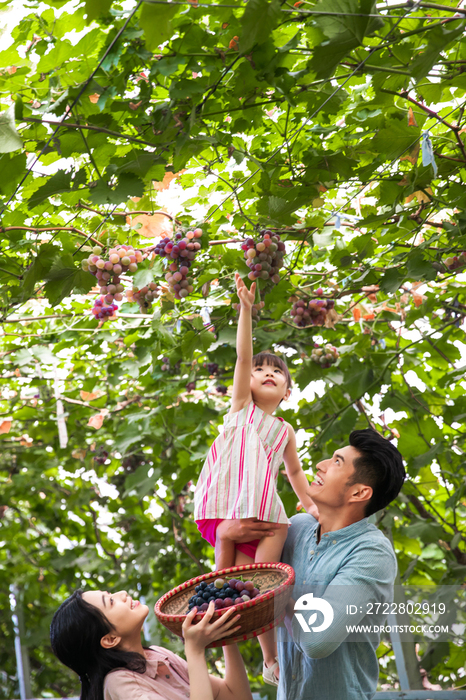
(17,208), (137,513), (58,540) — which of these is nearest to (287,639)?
(17,208)

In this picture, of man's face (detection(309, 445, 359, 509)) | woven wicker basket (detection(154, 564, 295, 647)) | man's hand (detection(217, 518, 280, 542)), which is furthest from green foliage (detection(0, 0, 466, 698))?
woven wicker basket (detection(154, 564, 295, 647))

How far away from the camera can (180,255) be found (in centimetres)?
189

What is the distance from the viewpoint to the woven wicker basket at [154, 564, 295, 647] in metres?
1.30

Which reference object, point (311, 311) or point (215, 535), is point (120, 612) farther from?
point (311, 311)

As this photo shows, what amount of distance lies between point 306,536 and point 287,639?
0.28 meters

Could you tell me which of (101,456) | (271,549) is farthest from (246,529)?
(101,456)

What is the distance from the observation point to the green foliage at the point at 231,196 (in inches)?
54.5

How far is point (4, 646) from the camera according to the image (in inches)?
219

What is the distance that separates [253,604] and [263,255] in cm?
97

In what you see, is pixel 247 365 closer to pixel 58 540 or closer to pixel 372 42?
pixel 372 42

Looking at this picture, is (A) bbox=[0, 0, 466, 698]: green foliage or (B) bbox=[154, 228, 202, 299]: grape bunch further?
(B) bbox=[154, 228, 202, 299]: grape bunch

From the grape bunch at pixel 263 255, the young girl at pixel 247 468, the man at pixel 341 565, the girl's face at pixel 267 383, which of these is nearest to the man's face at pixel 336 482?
the man at pixel 341 565

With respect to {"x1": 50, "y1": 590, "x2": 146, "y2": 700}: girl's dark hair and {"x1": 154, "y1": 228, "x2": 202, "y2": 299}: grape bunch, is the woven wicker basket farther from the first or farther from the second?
{"x1": 154, "y1": 228, "x2": 202, "y2": 299}: grape bunch

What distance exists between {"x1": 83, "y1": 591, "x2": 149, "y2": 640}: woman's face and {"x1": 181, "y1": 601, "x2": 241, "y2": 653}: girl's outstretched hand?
37 cm
